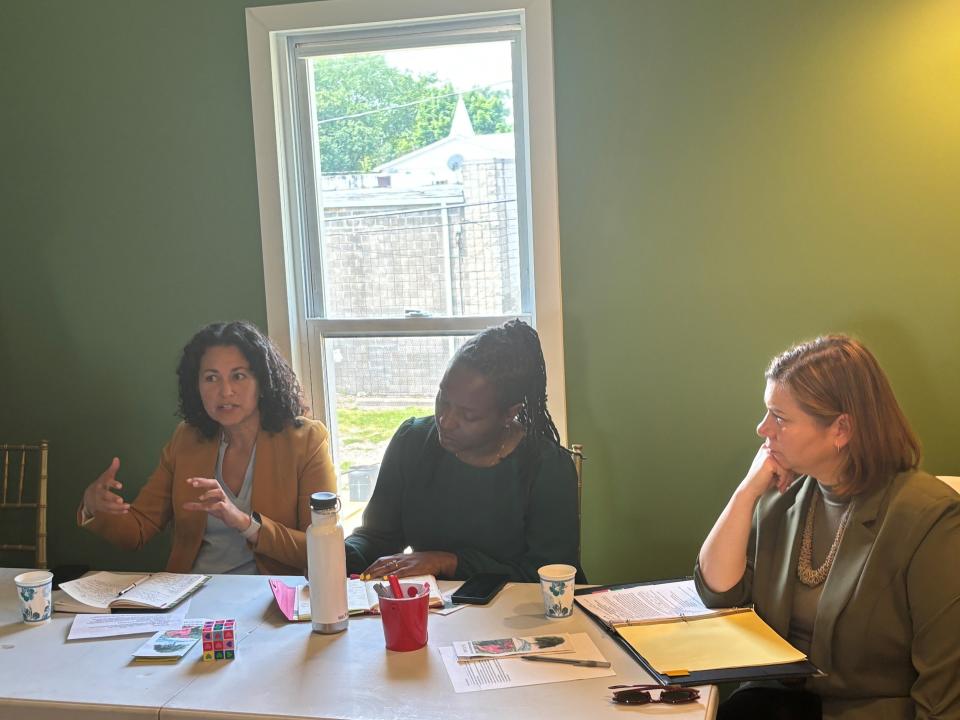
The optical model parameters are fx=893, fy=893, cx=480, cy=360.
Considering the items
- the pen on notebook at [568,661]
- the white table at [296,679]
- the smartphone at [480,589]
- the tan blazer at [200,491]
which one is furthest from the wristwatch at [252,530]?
the pen on notebook at [568,661]

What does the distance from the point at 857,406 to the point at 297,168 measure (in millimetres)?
1898

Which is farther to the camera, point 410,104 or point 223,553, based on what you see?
point 410,104

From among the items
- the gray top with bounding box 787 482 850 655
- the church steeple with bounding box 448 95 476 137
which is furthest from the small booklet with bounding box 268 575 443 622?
the church steeple with bounding box 448 95 476 137

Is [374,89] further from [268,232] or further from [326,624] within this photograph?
[326,624]

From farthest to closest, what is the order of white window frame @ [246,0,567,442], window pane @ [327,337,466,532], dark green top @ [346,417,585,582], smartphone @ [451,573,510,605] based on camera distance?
1. window pane @ [327,337,466,532]
2. white window frame @ [246,0,567,442]
3. dark green top @ [346,417,585,582]
4. smartphone @ [451,573,510,605]

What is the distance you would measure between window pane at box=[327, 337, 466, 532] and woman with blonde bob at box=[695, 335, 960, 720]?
1.29 m

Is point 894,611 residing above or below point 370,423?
below

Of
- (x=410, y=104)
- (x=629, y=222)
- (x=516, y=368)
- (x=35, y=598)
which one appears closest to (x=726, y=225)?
(x=629, y=222)

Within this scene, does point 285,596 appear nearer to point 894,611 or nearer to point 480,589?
point 480,589

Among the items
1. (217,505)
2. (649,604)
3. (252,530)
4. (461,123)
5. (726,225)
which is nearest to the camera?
(649,604)

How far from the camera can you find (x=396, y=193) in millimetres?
2828

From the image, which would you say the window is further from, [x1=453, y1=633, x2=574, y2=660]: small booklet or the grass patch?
[x1=453, y1=633, x2=574, y2=660]: small booklet

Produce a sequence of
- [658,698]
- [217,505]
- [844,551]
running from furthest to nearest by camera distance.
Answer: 1. [217,505]
2. [844,551]
3. [658,698]

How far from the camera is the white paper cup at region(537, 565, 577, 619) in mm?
1717
